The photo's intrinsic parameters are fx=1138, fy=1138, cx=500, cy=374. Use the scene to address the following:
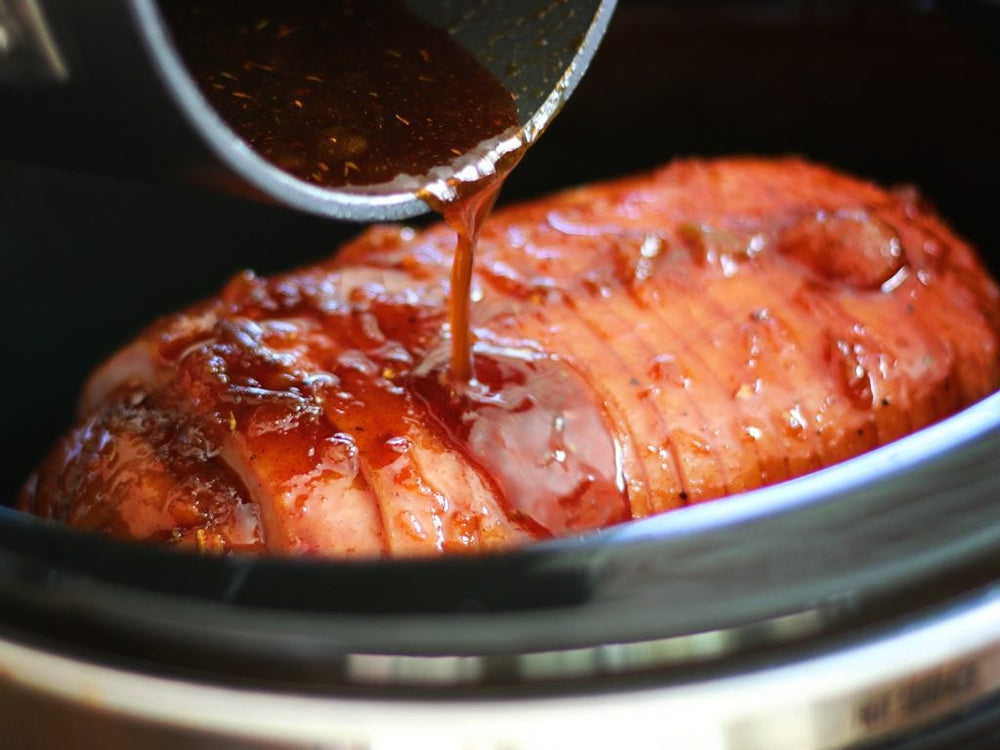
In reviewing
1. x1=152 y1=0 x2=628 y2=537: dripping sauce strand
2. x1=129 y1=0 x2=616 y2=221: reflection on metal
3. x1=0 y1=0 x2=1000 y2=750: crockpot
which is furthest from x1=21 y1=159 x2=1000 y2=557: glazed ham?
x1=0 y1=0 x2=1000 y2=750: crockpot

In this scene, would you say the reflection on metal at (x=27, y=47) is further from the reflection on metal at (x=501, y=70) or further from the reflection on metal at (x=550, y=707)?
the reflection on metal at (x=550, y=707)

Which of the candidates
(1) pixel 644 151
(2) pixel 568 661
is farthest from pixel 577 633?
(1) pixel 644 151

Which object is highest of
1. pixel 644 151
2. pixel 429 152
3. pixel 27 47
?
pixel 27 47

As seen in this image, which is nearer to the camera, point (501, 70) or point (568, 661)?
point (568, 661)

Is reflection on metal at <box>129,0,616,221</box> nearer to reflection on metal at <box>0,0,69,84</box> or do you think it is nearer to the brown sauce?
the brown sauce

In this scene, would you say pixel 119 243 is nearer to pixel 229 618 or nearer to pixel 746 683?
pixel 229 618

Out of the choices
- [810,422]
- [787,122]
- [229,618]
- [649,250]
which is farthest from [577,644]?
[787,122]

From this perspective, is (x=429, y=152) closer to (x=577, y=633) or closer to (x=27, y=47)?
(x=27, y=47)
